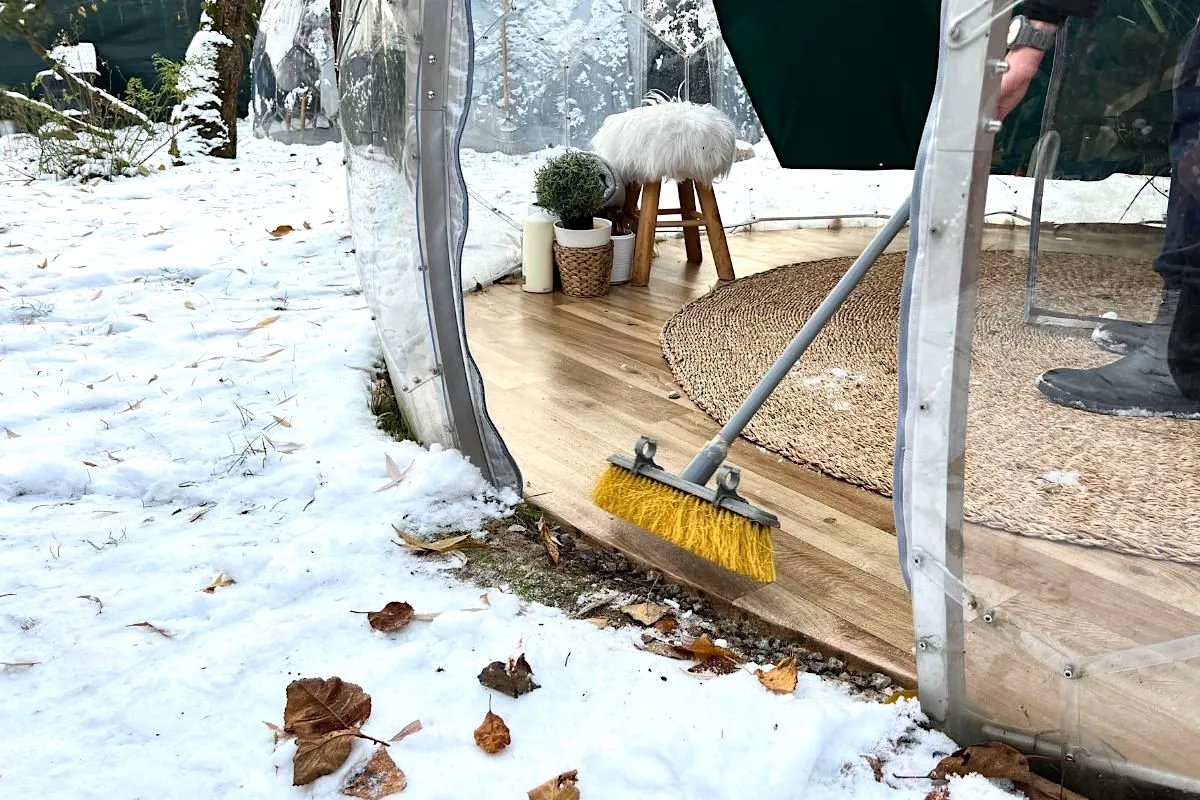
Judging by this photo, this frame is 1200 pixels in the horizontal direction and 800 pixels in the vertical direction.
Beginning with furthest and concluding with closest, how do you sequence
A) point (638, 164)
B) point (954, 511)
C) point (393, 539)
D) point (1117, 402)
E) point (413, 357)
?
point (638, 164)
point (413, 357)
point (393, 539)
point (1117, 402)
point (954, 511)

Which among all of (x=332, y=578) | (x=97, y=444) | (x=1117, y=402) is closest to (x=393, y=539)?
(x=332, y=578)

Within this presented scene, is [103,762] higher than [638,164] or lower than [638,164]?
lower

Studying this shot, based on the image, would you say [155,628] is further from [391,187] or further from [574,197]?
[574,197]

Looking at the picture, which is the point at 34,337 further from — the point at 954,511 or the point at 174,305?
the point at 954,511

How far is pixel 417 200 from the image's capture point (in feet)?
5.19

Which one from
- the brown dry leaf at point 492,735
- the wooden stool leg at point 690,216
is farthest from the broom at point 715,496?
the wooden stool leg at point 690,216

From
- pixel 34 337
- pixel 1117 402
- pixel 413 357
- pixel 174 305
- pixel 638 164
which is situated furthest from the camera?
pixel 638 164

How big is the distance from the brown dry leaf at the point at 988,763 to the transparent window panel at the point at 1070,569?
2cm

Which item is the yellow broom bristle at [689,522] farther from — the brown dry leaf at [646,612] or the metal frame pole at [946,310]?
the metal frame pole at [946,310]

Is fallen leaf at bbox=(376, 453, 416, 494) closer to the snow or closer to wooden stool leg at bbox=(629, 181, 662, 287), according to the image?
the snow

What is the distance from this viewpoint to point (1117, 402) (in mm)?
1120

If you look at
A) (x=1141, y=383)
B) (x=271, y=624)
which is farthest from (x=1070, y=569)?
(x=271, y=624)

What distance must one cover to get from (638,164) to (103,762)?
2.40m

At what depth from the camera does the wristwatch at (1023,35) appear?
0.83 meters
